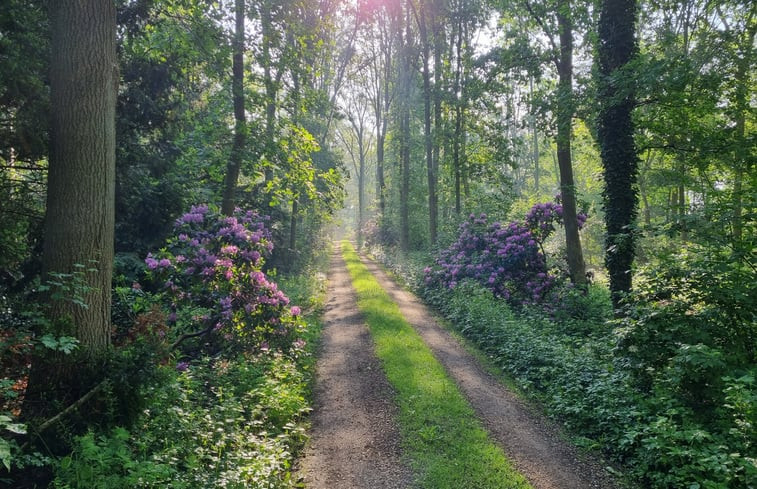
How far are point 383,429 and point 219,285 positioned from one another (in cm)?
413

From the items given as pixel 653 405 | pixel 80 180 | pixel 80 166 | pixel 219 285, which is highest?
pixel 80 166

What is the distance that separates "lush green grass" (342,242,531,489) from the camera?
5.01m

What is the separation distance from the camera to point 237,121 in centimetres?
1016

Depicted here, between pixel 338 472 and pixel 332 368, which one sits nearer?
pixel 338 472

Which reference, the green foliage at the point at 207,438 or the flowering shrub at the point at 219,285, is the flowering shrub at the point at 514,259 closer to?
the flowering shrub at the point at 219,285

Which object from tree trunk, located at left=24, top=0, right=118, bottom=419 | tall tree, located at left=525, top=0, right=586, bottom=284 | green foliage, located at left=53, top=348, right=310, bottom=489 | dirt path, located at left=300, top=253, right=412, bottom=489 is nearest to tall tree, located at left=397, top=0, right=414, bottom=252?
tall tree, located at left=525, top=0, right=586, bottom=284

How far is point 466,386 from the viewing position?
7.76 m

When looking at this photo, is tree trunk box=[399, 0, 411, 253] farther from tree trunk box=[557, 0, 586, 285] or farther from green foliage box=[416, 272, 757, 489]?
green foliage box=[416, 272, 757, 489]

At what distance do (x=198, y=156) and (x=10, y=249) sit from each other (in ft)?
17.8

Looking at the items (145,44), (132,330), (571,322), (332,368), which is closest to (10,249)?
(132,330)

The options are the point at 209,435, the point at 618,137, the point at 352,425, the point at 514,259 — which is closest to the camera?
the point at 209,435

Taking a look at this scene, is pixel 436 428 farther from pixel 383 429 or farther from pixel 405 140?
pixel 405 140

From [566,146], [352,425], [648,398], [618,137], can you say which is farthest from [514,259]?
[352,425]

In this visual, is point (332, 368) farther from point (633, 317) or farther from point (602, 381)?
point (633, 317)
